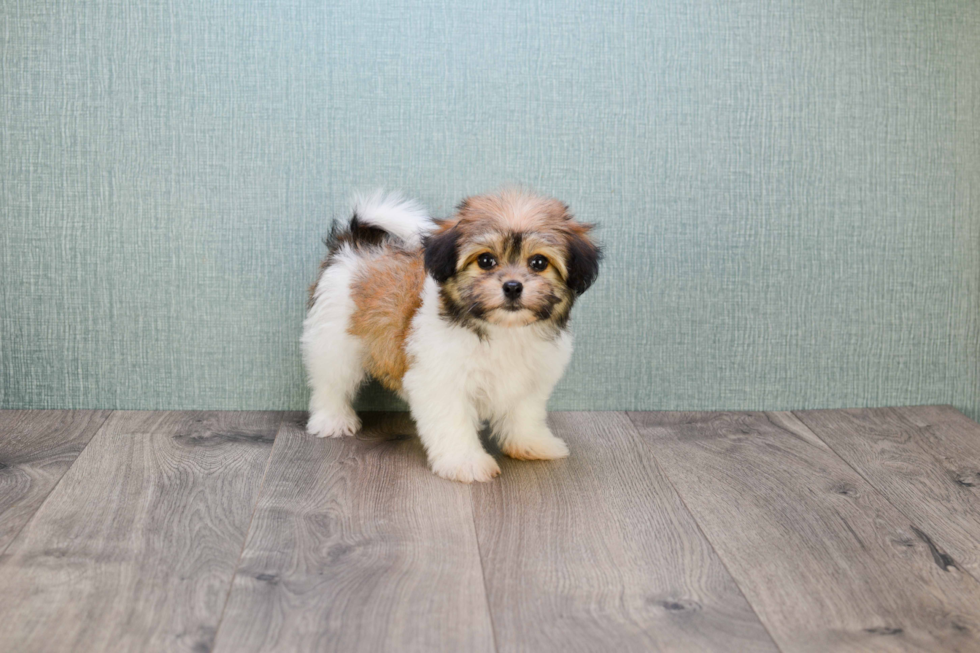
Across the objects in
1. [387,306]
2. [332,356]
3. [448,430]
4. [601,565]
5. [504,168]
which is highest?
[504,168]

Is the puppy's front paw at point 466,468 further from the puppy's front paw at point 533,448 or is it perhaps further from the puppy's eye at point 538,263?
the puppy's eye at point 538,263

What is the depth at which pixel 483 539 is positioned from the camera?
186cm

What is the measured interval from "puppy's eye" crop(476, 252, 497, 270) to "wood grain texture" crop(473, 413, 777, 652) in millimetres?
525

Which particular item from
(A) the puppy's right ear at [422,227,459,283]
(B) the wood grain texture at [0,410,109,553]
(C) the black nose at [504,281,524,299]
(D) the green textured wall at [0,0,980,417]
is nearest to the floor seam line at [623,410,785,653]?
(D) the green textured wall at [0,0,980,417]

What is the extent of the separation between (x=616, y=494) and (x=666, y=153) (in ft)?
3.41

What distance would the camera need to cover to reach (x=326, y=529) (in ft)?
6.17

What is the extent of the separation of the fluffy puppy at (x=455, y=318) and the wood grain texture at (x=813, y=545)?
429mm

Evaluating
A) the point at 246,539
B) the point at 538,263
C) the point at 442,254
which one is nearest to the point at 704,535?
the point at 538,263

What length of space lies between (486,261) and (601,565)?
0.70m

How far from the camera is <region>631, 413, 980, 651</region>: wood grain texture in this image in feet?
5.08

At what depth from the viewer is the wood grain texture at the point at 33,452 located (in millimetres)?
1936

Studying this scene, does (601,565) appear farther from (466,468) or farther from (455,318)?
(455,318)

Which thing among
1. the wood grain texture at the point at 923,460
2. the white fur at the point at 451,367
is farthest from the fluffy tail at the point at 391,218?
the wood grain texture at the point at 923,460

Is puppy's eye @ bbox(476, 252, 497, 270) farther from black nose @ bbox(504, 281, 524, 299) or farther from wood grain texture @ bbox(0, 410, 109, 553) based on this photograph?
wood grain texture @ bbox(0, 410, 109, 553)
